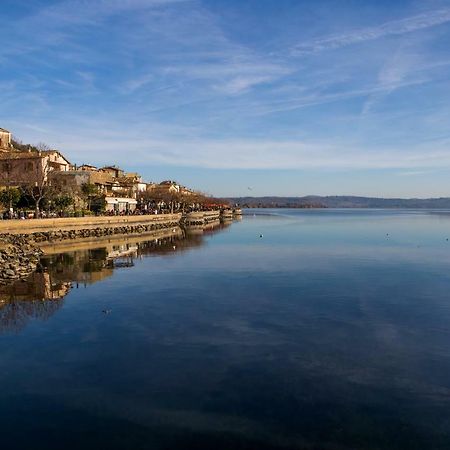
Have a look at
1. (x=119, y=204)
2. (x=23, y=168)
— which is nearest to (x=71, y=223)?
(x=23, y=168)

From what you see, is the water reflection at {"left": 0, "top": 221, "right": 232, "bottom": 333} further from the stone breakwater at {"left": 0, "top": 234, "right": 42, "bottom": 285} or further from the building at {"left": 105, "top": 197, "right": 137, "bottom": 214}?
the building at {"left": 105, "top": 197, "right": 137, "bottom": 214}

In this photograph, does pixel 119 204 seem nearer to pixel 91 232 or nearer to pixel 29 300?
pixel 91 232

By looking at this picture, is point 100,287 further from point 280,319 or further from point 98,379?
point 98,379

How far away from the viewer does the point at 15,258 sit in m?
25.0

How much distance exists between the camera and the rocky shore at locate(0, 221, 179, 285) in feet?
73.5

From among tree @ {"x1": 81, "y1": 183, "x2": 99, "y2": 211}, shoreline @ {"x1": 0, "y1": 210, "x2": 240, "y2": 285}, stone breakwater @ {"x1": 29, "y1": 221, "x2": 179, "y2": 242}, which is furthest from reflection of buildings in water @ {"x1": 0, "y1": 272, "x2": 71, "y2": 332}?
tree @ {"x1": 81, "y1": 183, "x2": 99, "y2": 211}

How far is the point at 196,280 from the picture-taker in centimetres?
2214

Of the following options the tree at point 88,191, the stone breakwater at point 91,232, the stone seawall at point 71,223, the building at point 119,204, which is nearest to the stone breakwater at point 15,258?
the stone seawall at point 71,223

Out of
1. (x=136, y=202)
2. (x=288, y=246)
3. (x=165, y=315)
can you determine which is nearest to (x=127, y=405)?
(x=165, y=315)

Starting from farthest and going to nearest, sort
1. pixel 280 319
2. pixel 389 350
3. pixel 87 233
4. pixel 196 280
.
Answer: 1. pixel 87 233
2. pixel 196 280
3. pixel 280 319
4. pixel 389 350

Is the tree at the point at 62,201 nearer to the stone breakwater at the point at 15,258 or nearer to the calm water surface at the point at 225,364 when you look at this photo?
the stone breakwater at the point at 15,258

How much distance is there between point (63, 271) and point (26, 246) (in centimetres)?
774

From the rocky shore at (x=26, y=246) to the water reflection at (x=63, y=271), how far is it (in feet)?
1.94

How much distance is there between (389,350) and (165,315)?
6852 millimetres
